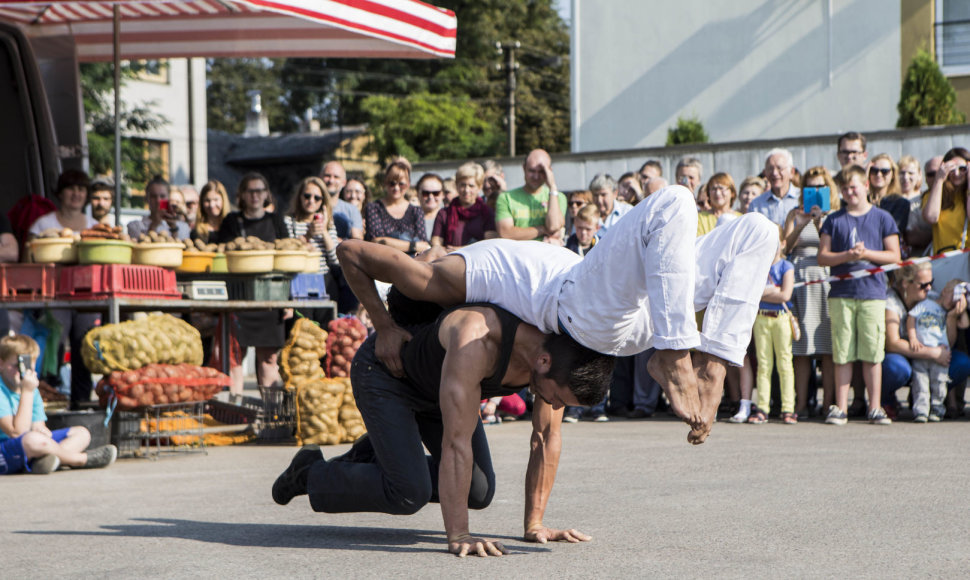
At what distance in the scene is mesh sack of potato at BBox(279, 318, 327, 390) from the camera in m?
9.16

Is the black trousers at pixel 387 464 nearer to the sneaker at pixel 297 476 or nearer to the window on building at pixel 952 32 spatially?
the sneaker at pixel 297 476

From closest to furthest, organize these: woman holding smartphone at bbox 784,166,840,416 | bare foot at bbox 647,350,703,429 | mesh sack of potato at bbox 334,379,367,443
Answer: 1. bare foot at bbox 647,350,703,429
2. mesh sack of potato at bbox 334,379,367,443
3. woman holding smartphone at bbox 784,166,840,416

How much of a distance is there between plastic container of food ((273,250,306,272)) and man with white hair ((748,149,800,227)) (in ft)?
12.7

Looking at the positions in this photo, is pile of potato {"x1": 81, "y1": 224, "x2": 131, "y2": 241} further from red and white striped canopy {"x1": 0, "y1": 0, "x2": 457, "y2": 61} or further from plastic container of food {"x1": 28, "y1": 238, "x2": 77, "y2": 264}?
red and white striped canopy {"x1": 0, "y1": 0, "x2": 457, "y2": 61}

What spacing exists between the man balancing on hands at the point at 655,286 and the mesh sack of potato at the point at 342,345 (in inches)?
184

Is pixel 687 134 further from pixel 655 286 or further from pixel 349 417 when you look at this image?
pixel 655 286

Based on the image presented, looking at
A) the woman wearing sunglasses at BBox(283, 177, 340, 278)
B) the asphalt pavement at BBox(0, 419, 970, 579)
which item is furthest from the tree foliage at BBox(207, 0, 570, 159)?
the asphalt pavement at BBox(0, 419, 970, 579)

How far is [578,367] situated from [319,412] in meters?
4.73

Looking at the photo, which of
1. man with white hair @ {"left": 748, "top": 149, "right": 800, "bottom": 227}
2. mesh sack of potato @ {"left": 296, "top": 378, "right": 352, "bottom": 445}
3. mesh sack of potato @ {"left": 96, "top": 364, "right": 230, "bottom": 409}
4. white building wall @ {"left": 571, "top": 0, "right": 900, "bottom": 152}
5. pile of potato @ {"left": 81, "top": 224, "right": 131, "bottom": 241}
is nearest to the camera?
mesh sack of potato @ {"left": 96, "top": 364, "right": 230, "bottom": 409}

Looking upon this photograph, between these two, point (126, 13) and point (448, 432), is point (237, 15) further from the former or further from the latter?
point (448, 432)

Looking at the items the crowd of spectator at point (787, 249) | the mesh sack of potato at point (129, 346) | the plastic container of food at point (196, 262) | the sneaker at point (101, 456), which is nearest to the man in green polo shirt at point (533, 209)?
the crowd of spectator at point (787, 249)

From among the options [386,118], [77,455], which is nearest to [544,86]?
[386,118]

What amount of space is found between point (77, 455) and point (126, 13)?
17.5 feet

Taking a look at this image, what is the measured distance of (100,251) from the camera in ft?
28.2
